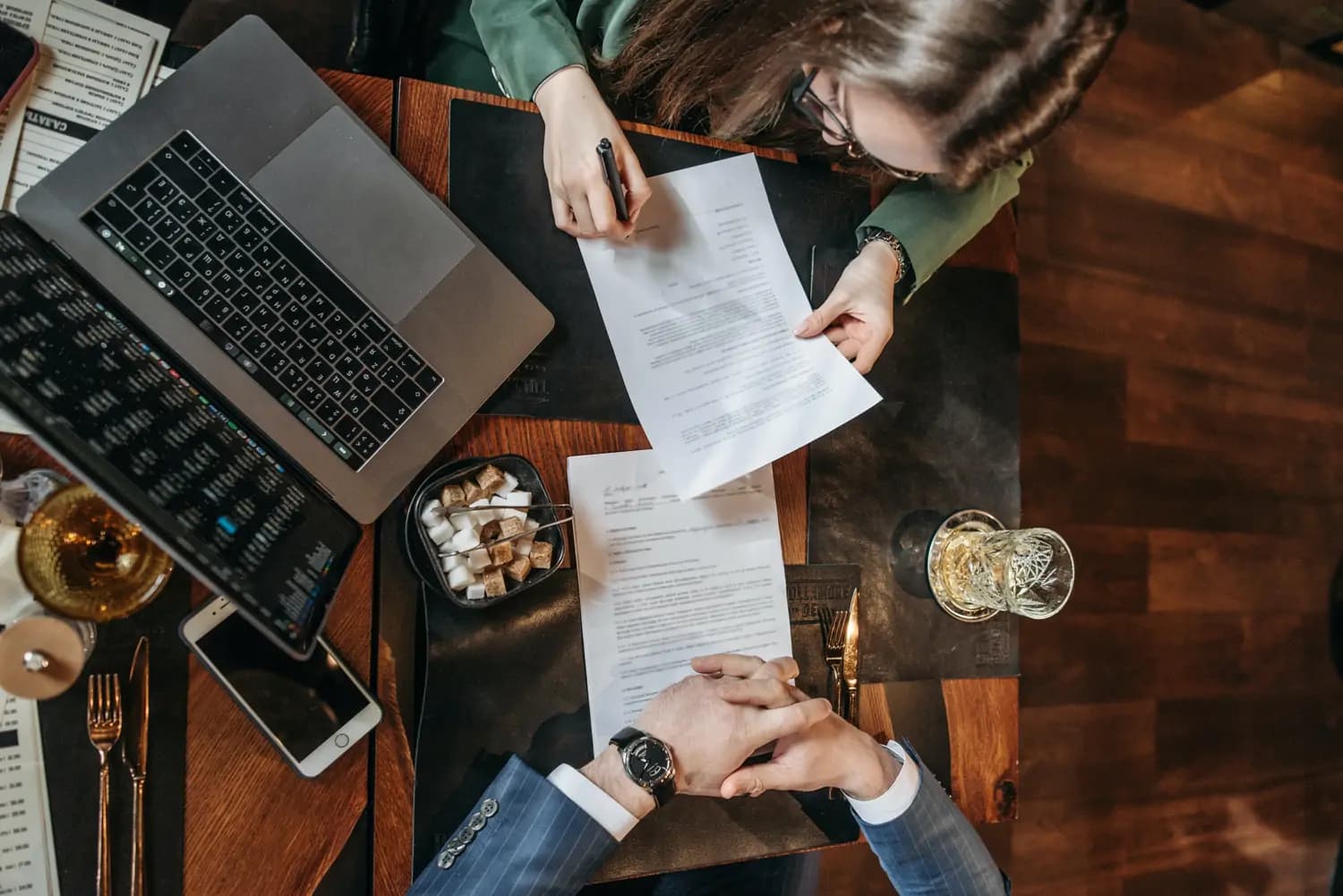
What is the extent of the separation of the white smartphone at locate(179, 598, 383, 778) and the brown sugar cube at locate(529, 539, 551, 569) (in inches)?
8.3

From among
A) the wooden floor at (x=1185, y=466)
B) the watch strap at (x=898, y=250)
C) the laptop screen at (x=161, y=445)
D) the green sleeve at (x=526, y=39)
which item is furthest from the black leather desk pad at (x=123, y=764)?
the wooden floor at (x=1185, y=466)

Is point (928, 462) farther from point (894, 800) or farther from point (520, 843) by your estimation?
point (520, 843)

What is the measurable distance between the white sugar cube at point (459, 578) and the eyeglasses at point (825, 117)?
1.97 feet

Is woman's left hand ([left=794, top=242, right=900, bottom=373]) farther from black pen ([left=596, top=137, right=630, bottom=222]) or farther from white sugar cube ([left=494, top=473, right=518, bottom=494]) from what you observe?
white sugar cube ([left=494, top=473, right=518, bottom=494])

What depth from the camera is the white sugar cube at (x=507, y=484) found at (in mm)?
860

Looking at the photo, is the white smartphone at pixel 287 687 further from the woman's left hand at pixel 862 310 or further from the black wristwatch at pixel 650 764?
the woman's left hand at pixel 862 310

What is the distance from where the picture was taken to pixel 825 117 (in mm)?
884

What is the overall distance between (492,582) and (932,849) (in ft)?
2.03

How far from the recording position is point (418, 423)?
0.86 meters

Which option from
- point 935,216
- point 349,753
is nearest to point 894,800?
point 349,753

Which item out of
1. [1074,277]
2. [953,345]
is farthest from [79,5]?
[1074,277]

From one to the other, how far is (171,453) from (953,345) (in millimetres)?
919

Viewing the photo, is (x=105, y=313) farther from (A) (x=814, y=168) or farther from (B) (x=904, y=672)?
(B) (x=904, y=672)

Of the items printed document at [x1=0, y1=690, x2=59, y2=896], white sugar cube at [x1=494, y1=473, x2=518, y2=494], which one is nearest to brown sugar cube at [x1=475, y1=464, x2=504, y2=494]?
white sugar cube at [x1=494, y1=473, x2=518, y2=494]
